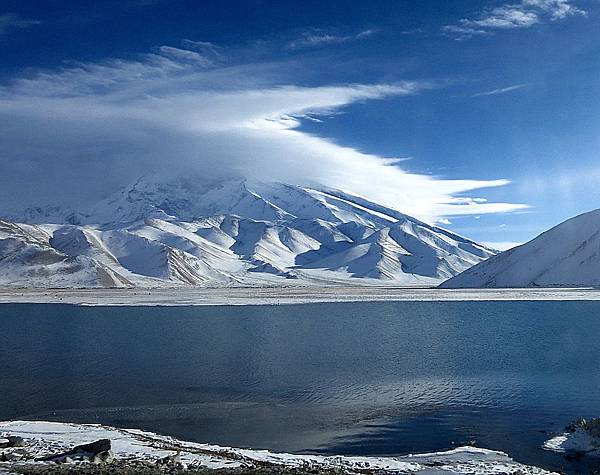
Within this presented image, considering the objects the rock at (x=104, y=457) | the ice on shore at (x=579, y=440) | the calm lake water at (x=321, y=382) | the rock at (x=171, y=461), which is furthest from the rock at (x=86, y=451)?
the ice on shore at (x=579, y=440)

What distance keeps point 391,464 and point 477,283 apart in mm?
170914

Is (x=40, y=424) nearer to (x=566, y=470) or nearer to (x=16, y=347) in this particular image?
(x=566, y=470)

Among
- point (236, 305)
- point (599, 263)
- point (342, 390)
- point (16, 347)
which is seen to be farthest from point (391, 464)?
point (599, 263)

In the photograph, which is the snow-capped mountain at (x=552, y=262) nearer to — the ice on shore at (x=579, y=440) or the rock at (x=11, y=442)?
the ice on shore at (x=579, y=440)

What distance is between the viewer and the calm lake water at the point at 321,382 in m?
28.0

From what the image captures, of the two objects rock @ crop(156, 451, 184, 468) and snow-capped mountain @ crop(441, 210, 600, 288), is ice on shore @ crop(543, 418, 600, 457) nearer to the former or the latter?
rock @ crop(156, 451, 184, 468)

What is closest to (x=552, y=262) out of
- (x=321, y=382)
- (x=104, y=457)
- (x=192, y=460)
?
(x=321, y=382)

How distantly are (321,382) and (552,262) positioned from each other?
150 meters

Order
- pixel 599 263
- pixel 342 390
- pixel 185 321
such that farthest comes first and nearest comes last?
1. pixel 599 263
2. pixel 185 321
3. pixel 342 390

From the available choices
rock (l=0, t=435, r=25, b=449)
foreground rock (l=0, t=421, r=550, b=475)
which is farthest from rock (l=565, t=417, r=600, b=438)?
rock (l=0, t=435, r=25, b=449)

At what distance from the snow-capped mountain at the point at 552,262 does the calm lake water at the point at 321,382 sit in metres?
97.5

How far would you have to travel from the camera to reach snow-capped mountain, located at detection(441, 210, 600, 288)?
535 feet

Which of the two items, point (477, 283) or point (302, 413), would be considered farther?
point (477, 283)

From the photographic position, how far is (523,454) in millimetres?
24594
